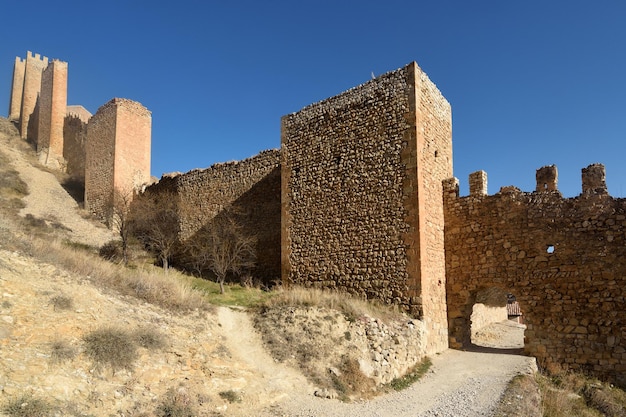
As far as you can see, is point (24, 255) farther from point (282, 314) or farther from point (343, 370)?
point (343, 370)

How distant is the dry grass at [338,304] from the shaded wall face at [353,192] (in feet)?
1.60

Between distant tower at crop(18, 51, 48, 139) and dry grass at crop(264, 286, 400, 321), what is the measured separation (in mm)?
29394

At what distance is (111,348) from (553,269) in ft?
34.9

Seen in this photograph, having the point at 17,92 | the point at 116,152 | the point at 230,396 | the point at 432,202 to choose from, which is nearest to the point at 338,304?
the point at 432,202

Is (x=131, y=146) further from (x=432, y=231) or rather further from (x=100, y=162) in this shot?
(x=432, y=231)

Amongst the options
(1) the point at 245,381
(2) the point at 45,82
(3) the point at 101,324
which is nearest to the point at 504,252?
(1) the point at 245,381

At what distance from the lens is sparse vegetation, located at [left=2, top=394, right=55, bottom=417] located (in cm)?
545

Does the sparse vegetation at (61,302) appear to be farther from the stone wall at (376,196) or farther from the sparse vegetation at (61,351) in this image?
the stone wall at (376,196)

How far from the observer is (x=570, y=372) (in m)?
11.3

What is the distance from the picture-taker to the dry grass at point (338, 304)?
1137 cm

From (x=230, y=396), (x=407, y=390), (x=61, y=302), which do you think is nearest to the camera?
(x=230, y=396)

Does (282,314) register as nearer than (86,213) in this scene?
Yes

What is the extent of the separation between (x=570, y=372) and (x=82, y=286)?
38.1ft

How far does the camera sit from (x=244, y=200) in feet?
60.0
